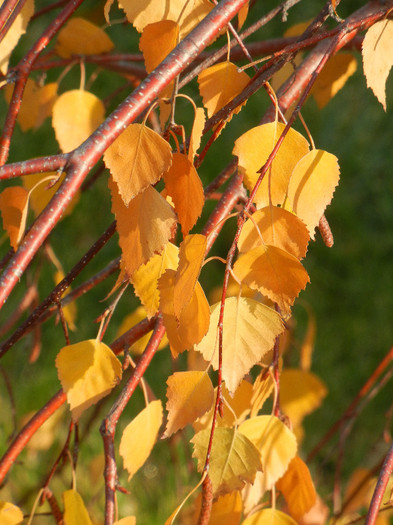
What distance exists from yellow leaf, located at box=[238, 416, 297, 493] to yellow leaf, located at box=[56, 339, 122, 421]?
12 centimetres

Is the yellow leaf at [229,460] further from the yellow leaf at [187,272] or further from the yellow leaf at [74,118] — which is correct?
the yellow leaf at [74,118]

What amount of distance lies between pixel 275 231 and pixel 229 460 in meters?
0.17

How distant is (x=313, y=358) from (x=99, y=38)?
117 centimetres

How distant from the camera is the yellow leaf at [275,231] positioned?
46 centimetres

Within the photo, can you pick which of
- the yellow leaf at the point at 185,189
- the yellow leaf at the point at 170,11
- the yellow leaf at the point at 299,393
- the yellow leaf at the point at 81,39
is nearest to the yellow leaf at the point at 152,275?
the yellow leaf at the point at 185,189

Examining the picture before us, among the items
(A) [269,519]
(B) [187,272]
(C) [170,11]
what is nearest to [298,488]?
(A) [269,519]

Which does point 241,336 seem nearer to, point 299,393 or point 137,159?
point 137,159

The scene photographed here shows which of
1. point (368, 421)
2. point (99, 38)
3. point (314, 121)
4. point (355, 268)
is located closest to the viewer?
point (99, 38)

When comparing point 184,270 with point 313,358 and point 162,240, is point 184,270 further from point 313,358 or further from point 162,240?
point 313,358

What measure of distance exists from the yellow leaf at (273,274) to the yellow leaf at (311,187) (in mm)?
34

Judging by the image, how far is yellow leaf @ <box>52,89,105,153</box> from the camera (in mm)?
721

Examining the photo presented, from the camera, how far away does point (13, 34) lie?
2.07ft

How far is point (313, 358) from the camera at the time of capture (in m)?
1.81

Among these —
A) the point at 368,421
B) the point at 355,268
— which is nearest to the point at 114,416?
the point at 368,421
